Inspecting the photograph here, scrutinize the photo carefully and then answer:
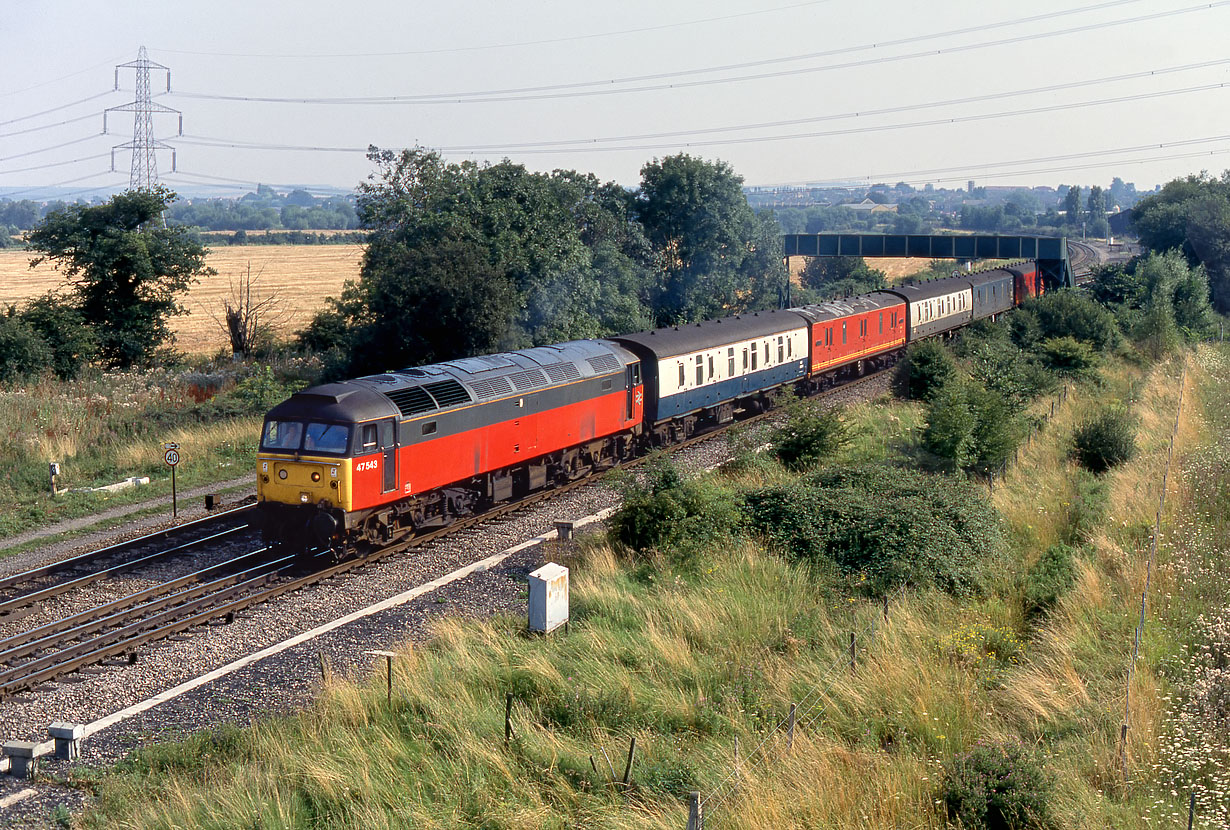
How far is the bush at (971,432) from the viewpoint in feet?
75.0

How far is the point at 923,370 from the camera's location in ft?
110

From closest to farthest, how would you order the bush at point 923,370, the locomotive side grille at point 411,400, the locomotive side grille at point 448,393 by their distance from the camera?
the locomotive side grille at point 411,400, the locomotive side grille at point 448,393, the bush at point 923,370

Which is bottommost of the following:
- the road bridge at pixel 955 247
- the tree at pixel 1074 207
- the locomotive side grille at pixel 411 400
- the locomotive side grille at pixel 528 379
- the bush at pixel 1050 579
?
the bush at pixel 1050 579

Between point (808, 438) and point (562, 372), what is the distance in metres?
5.77

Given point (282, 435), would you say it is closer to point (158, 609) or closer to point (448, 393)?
point (448, 393)

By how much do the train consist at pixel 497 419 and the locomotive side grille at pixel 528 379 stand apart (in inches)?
1.3

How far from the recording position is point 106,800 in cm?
998

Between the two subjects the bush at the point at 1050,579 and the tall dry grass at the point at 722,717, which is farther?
the bush at the point at 1050,579

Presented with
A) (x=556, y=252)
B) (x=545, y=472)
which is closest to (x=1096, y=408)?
(x=545, y=472)

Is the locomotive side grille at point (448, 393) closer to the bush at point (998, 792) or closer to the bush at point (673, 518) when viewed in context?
the bush at point (673, 518)

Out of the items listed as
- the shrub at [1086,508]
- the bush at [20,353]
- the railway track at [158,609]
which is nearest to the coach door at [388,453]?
the railway track at [158,609]

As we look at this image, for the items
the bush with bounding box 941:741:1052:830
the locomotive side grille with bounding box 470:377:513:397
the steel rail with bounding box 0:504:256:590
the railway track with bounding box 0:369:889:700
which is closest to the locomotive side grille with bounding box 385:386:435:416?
the locomotive side grille with bounding box 470:377:513:397

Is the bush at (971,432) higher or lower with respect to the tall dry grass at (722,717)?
higher

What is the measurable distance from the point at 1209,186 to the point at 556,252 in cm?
6137
